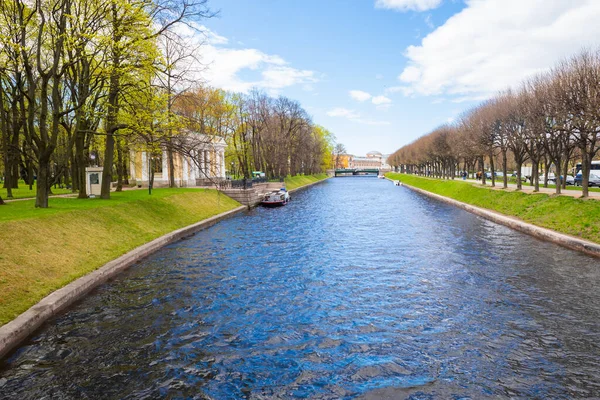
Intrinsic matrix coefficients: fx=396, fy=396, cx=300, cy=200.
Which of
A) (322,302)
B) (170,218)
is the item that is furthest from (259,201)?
(322,302)

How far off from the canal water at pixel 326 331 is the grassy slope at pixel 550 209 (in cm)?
431

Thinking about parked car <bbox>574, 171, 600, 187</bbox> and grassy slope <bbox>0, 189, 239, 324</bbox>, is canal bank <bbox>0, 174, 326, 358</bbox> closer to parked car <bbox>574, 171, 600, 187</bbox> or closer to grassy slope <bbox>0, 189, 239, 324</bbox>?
grassy slope <bbox>0, 189, 239, 324</bbox>

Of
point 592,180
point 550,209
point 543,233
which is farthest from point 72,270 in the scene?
point 592,180

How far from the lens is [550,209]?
2736 centimetres

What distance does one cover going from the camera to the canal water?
7.54 m

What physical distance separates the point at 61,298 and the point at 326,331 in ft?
24.9

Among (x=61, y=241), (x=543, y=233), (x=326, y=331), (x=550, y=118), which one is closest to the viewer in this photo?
(x=326, y=331)

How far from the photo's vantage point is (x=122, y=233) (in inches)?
781

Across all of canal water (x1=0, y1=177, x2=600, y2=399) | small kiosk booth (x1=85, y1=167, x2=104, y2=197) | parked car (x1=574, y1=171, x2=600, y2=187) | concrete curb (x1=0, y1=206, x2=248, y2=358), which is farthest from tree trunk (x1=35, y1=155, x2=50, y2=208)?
parked car (x1=574, y1=171, x2=600, y2=187)

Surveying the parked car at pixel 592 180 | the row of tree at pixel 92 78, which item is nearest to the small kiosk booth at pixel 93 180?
the row of tree at pixel 92 78

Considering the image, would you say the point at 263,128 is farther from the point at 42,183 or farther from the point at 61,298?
the point at 61,298

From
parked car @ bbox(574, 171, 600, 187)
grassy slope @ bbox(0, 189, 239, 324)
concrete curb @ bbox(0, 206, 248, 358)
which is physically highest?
parked car @ bbox(574, 171, 600, 187)

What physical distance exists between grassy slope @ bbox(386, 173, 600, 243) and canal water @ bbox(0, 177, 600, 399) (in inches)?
170

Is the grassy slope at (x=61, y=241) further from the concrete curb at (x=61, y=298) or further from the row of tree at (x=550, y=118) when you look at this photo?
the row of tree at (x=550, y=118)
